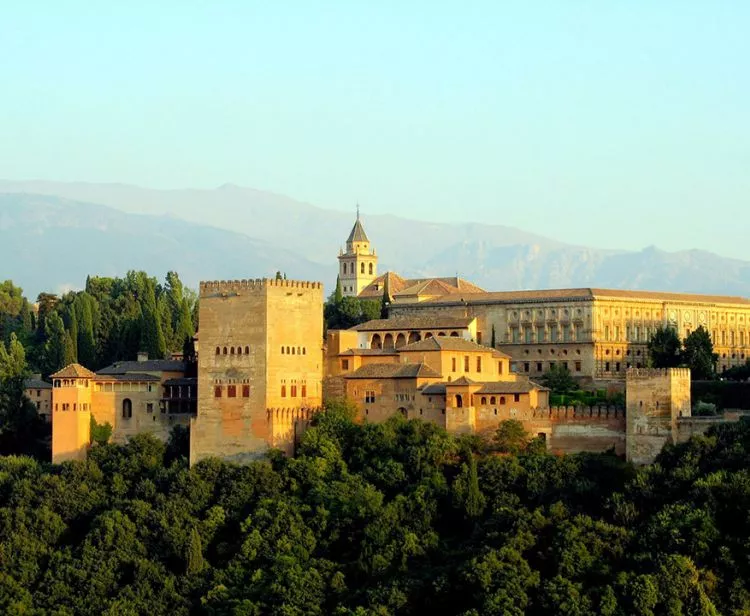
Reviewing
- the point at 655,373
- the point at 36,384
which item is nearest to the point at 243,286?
the point at 36,384

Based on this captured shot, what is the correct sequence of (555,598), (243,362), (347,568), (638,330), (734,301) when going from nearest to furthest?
(555,598) → (347,568) → (243,362) → (638,330) → (734,301)

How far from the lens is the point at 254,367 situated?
5519 centimetres

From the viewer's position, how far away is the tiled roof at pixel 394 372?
5641cm

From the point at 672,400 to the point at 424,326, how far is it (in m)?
16.2

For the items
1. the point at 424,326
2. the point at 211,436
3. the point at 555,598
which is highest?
the point at 424,326

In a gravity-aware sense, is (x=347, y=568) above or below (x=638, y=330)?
below

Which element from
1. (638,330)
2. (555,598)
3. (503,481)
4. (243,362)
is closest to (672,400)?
(503,481)

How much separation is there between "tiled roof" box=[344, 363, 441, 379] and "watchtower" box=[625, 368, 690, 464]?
762cm

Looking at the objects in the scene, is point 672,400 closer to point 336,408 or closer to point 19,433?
point 336,408

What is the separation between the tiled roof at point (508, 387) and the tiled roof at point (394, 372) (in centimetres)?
215

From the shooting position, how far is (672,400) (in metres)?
50.9

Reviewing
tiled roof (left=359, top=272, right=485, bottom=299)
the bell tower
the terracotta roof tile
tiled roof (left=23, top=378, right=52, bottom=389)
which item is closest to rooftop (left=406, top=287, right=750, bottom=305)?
tiled roof (left=359, top=272, right=485, bottom=299)

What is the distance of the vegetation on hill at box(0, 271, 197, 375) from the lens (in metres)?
69.1

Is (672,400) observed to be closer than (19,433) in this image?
Yes
